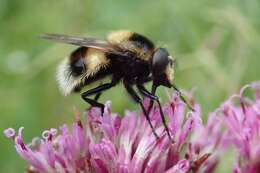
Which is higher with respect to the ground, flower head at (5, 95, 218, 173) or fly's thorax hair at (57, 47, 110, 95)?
fly's thorax hair at (57, 47, 110, 95)

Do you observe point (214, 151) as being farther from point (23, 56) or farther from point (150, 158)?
point (23, 56)

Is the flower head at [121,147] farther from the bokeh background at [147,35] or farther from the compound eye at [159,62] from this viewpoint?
the bokeh background at [147,35]

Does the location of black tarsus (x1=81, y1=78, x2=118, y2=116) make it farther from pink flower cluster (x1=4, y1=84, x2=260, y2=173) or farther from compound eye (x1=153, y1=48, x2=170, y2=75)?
compound eye (x1=153, y1=48, x2=170, y2=75)

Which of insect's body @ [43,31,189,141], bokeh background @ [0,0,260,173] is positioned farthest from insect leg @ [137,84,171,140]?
bokeh background @ [0,0,260,173]

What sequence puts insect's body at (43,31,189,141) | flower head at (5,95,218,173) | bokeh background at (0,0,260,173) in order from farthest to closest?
1. bokeh background at (0,0,260,173)
2. insect's body at (43,31,189,141)
3. flower head at (5,95,218,173)

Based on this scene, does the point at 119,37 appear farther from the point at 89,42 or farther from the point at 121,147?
the point at 121,147

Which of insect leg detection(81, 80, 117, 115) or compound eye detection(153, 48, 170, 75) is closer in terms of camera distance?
compound eye detection(153, 48, 170, 75)
